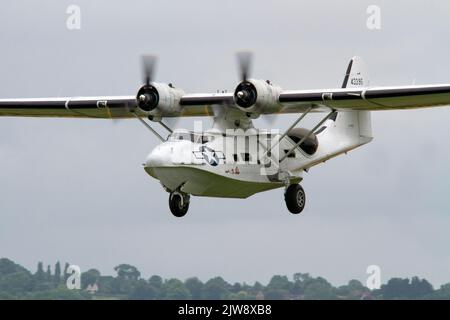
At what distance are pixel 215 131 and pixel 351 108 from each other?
410 cm

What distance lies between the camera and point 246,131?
126ft

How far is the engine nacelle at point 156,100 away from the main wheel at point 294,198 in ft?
13.1

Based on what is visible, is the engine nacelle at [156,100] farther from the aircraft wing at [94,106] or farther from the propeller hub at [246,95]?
the propeller hub at [246,95]

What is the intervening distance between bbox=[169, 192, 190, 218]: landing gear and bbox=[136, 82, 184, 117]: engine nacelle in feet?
8.64

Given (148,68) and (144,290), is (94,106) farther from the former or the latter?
(144,290)

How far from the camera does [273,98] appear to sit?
3788 cm

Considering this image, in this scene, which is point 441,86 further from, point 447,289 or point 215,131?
point 447,289

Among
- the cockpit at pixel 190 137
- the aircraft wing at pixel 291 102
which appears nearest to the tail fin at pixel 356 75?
the aircraft wing at pixel 291 102

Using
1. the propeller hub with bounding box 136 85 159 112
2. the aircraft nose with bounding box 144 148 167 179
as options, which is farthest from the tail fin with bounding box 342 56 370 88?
the aircraft nose with bounding box 144 148 167 179

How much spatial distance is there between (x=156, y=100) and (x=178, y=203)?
308 cm

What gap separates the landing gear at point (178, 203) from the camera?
37.1 meters

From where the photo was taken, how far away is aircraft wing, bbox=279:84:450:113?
3697 cm

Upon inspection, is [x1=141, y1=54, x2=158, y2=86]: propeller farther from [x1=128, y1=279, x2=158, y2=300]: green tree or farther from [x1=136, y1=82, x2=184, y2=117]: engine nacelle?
[x1=128, y1=279, x2=158, y2=300]: green tree
